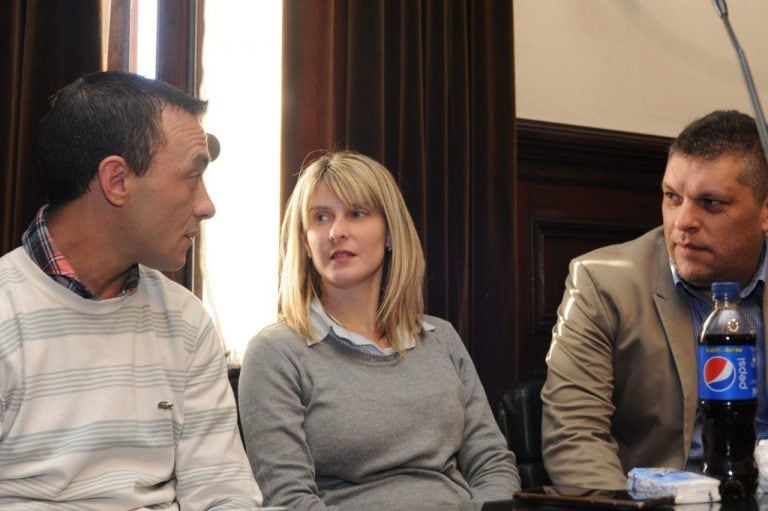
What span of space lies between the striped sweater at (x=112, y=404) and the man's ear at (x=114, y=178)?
0.17 metres

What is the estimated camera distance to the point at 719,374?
175cm

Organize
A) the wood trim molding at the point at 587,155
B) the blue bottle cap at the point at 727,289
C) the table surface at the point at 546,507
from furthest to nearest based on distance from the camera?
the wood trim molding at the point at 587,155 < the blue bottle cap at the point at 727,289 < the table surface at the point at 546,507

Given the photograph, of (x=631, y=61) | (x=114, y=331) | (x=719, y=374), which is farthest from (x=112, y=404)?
(x=631, y=61)

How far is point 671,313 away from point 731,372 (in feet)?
2.07

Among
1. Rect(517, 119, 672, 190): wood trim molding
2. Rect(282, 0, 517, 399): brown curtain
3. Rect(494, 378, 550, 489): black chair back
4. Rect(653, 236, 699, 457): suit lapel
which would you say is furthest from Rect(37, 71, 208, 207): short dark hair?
Rect(517, 119, 672, 190): wood trim molding

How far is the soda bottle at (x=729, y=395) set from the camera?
1738mm

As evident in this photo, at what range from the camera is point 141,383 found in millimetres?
1724

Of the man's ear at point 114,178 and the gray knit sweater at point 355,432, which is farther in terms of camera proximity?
the gray knit sweater at point 355,432

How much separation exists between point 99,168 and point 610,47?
2266 mm

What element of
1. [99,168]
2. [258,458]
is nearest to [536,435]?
[258,458]

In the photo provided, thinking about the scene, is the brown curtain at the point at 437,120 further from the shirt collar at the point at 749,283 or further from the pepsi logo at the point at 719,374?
the pepsi logo at the point at 719,374

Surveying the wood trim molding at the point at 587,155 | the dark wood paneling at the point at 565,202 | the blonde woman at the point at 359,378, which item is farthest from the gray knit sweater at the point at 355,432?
the wood trim molding at the point at 587,155

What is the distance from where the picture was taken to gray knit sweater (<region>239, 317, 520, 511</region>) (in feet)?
6.72

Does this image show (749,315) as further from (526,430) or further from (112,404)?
(112,404)
